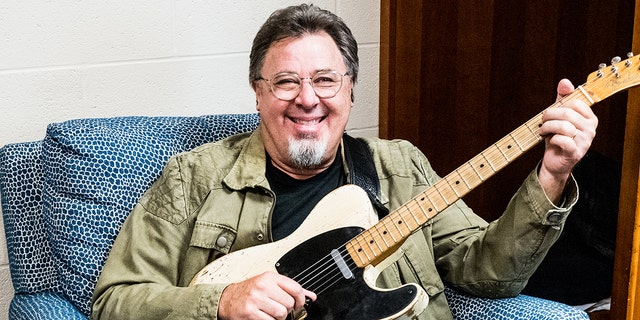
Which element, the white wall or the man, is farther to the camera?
the white wall

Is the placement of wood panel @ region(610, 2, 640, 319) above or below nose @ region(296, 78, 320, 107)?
below

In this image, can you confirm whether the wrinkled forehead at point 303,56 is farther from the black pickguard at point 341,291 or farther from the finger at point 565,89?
the finger at point 565,89

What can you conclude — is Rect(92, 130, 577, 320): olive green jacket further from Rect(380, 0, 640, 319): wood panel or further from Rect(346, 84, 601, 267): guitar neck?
Rect(380, 0, 640, 319): wood panel

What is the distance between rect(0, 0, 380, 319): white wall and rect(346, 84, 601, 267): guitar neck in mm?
957

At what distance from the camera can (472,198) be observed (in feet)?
10.2

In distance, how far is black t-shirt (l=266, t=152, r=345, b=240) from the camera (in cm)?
183

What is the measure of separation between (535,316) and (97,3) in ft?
4.31

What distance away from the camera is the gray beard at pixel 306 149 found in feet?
5.98

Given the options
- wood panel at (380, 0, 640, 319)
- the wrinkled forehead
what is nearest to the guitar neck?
the wrinkled forehead

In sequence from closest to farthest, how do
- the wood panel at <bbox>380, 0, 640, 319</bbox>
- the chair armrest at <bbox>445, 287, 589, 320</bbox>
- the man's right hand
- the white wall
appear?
the man's right hand, the chair armrest at <bbox>445, 287, 589, 320</bbox>, the white wall, the wood panel at <bbox>380, 0, 640, 319</bbox>

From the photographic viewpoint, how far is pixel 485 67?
2.94 metres

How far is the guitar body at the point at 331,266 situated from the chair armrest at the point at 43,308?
0.27m

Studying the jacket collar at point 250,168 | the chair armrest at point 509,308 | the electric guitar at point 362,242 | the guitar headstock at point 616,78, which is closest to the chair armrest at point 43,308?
the electric guitar at point 362,242

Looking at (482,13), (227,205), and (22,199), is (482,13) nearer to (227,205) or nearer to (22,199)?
(227,205)
